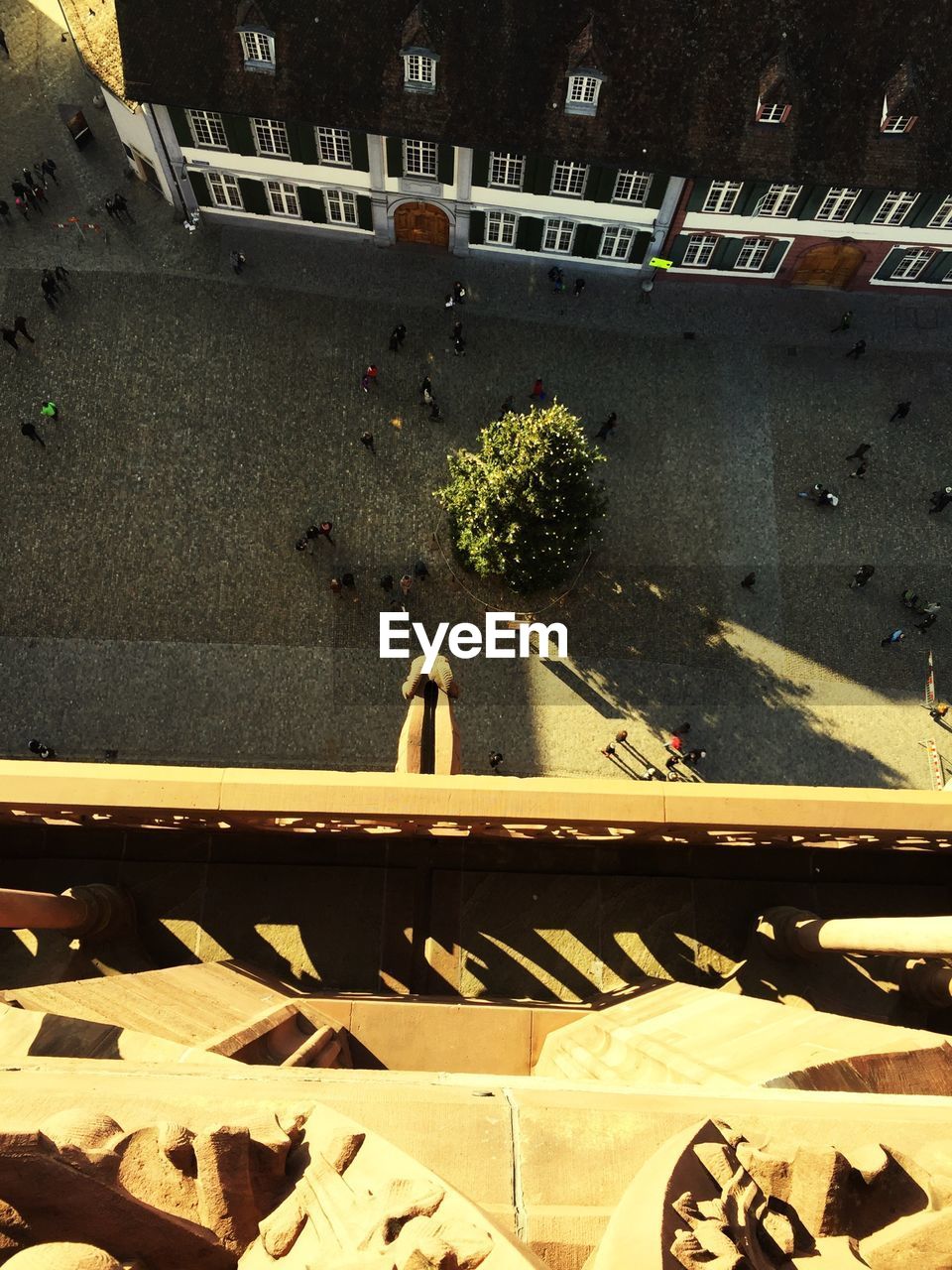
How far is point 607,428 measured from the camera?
27266 mm

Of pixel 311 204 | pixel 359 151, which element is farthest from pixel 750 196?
pixel 311 204

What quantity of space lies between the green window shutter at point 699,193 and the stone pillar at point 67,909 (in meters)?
26.6

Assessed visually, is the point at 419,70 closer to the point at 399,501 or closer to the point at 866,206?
the point at 399,501

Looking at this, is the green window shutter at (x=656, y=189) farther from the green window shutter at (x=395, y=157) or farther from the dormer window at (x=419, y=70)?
the green window shutter at (x=395, y=157)

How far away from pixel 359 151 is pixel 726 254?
13459mm

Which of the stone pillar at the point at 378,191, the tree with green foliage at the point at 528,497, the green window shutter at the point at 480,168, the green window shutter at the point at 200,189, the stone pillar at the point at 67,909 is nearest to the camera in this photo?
the stone pillar at the point at 67,909

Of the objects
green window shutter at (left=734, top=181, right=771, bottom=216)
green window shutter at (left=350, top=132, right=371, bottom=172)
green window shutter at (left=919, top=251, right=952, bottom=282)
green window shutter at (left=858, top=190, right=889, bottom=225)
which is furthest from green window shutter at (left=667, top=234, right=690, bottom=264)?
green window shutter at (left=350, top=132, right=371, bottom=172)

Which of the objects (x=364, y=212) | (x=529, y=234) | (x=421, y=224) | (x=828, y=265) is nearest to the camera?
(x=364, y=212)

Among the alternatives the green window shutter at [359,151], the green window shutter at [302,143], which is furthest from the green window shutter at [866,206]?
the green window shutter at [302,143]

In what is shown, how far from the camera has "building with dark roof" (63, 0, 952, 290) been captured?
24719 millimetres

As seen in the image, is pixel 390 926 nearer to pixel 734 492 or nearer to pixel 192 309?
pixel 734 492

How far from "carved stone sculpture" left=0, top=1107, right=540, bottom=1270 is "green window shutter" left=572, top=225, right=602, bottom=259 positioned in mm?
29874

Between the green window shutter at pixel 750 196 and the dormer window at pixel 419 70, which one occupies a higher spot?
the dormer window at pixel 419 70

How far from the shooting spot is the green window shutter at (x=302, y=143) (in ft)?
87.1
